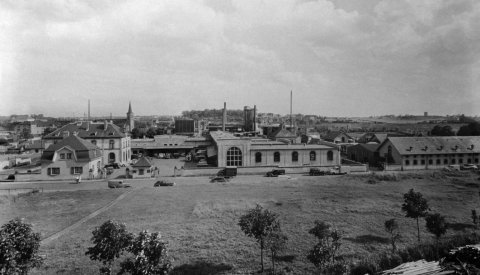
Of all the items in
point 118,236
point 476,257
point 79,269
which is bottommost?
point 79,269

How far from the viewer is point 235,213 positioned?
32062mm

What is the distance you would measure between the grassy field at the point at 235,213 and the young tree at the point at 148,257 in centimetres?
411

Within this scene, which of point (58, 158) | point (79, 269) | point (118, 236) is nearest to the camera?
point (118, 236)

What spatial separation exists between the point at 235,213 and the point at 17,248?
1958cm

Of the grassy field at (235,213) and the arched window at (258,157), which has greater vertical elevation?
the arched window at (258,157)

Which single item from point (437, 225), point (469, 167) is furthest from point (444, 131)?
point (437, 225)

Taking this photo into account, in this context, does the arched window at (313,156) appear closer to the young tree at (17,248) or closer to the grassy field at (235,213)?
the grassy field at (235,213)

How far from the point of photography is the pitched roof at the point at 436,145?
60.9 meters

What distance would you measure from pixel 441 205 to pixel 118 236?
1283 inches

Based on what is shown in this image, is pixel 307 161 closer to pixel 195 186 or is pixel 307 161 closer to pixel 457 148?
pixel 195 186

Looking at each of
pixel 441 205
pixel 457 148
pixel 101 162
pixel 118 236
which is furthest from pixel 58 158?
pixel 457 148

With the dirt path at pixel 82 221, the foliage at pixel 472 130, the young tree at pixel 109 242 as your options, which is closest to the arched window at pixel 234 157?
the dirt path at pixel 82 221

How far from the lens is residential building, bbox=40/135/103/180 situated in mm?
50844

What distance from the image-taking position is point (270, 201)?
1444 inches
